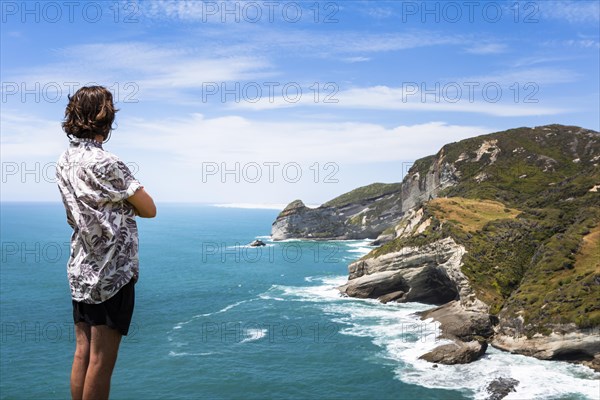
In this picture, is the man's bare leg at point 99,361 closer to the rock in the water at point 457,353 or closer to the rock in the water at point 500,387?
the rock in the water at point 500,387

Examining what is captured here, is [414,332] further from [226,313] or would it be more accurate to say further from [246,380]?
[226,313]

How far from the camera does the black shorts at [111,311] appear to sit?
172 inches

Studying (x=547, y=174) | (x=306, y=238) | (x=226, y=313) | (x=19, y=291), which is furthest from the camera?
(x=306, y=238)

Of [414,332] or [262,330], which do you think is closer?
[414,332]

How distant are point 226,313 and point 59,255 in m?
91.0

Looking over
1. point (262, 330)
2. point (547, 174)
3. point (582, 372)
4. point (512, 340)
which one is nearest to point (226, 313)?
point (262, 330)

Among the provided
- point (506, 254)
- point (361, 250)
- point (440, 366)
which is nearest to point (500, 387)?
point (440, 366)

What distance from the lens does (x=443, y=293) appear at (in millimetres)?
73812

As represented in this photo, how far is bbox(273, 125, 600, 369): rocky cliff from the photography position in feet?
161

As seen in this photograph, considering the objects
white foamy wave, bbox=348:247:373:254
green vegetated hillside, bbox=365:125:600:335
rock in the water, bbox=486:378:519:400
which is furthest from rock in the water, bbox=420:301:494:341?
white foamy wave, bbox=348:247:373:254

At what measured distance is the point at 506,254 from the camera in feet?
221

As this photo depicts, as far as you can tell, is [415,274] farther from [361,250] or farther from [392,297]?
[361,250]

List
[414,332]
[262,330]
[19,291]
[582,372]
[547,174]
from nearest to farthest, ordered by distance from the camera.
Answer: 1. [582,372]
2. [414,332]
3. [262,330]
4. [19,291]
5. [547,174]

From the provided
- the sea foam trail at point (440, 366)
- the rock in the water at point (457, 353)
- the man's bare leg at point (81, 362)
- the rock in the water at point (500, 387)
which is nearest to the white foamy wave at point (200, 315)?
the sea foam trail at point (440, 366)
